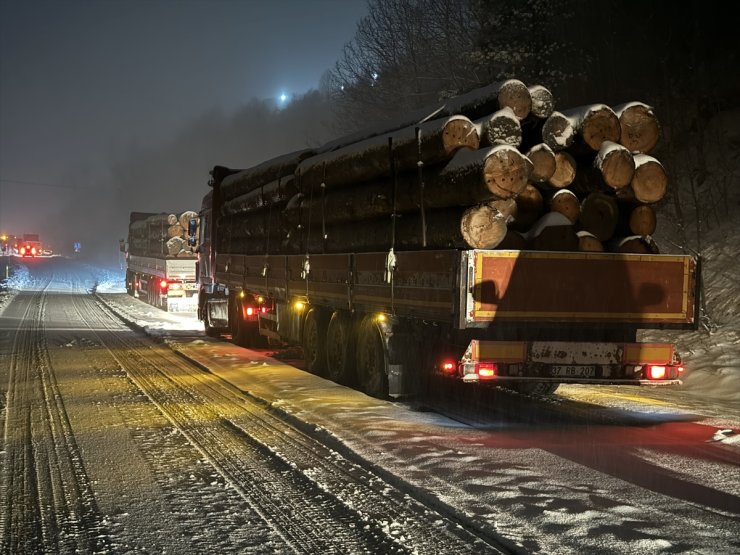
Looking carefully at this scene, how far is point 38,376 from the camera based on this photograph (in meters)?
14.2

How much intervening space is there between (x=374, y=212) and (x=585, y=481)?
5.77 metres

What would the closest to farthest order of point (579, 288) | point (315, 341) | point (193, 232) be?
point (579, 288) → point (315, 341) → point (193, 232)

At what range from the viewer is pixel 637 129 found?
10.2m

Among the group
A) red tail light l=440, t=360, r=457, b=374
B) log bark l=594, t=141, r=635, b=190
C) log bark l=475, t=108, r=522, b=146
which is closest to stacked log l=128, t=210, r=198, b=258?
red tail light l=440, t=360, r=457, b=374

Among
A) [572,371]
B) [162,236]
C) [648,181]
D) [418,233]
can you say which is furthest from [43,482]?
[162,236]

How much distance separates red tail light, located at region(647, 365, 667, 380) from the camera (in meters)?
9.86

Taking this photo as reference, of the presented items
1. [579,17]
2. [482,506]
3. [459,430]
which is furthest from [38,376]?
[579,17]

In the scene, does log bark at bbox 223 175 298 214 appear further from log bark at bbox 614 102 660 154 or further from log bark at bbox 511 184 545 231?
log bark at bbox 614 102 660 154

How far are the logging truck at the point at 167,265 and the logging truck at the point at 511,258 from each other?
60.1 ft

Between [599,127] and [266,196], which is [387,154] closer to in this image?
[599,127]

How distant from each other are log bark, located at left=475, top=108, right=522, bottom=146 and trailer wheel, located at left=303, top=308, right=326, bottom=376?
543 centimetres

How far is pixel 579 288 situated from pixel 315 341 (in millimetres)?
5799

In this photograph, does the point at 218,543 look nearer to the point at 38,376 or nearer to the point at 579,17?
the point at 38,376

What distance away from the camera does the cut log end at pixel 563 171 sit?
996 centimetres
